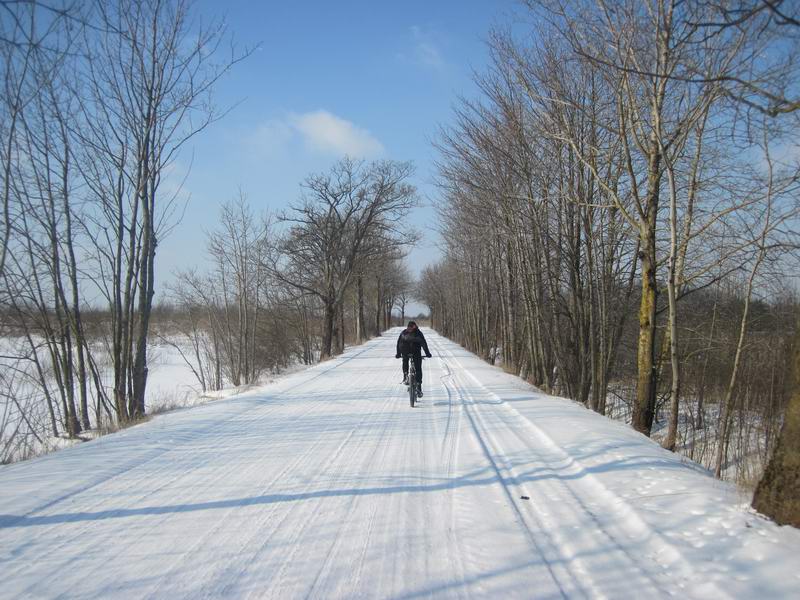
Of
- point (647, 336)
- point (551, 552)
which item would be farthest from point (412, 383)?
point (551, 552)

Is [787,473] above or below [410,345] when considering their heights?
below

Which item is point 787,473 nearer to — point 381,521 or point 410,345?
point 381,521

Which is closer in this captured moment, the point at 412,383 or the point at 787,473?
the point at 787,473

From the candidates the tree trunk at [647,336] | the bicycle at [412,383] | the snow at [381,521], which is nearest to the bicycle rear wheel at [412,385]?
the bicycle at [412,383]

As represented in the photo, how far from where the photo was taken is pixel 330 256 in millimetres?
27922

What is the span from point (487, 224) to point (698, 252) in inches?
291

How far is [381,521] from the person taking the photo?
407cm

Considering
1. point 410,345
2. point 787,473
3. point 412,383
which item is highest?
point 410,345

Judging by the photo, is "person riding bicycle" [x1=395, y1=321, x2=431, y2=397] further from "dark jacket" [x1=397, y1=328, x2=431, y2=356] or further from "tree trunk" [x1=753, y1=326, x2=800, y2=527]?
"tree trunk" [x1=753, y1=326, x2=800, y2=527]

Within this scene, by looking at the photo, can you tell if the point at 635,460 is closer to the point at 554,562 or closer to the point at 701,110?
the point at 554,562

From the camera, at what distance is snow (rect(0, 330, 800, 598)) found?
3148 mm

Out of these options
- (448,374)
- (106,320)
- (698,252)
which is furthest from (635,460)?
(106,320)

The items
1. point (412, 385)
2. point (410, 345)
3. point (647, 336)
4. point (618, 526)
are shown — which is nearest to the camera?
point (618, 526)

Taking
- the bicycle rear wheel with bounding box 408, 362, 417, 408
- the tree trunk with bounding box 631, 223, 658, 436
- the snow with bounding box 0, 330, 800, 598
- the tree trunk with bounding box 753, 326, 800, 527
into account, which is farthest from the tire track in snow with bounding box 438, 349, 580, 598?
the tree trunk with bounding box 631, 223, 658, 436
